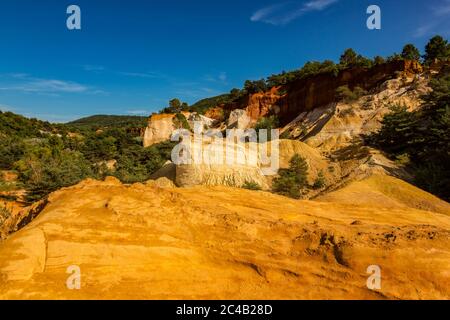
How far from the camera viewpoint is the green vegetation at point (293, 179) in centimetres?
1764

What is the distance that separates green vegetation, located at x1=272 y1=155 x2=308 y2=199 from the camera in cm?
1764

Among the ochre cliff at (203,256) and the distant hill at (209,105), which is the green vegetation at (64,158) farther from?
the ochre cliff at (203,256)

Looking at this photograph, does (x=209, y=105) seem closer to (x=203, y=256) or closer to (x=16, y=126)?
(x=16, y=126)

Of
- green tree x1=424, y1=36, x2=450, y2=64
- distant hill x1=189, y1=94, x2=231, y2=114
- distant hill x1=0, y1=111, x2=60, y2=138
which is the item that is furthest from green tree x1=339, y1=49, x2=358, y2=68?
distant hill x1=0, y1=111, x2=60, y2=138

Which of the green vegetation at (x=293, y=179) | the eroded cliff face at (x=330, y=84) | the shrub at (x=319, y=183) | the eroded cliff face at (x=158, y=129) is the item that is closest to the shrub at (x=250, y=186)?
the green vegetation at (x=293, y=179)

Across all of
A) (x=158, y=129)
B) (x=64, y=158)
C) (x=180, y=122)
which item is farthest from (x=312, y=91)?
(x=64, y=158)

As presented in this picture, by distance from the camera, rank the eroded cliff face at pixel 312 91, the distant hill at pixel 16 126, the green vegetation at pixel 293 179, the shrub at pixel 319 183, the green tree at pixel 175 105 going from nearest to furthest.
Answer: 1. the green vegetation at pixel 293 179
2. the shrub at pixel 319 183
3. the eroded cliff face at pixel 312 91
4. the distant hill at pixel 16 126
5. the green tree at pixel 175 105

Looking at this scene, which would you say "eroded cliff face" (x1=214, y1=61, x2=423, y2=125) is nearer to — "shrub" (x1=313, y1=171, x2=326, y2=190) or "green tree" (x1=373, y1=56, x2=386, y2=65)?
"green tree" (x1=373, y1=56, x2=386, y2=65)

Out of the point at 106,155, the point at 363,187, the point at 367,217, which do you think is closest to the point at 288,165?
the point at 363,187

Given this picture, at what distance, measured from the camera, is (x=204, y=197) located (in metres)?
7.64

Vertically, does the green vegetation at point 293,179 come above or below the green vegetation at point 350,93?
below

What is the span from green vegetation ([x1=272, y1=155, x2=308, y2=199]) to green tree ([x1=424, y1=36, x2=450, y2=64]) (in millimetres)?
29157

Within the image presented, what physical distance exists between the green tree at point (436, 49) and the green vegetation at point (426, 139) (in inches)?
678
